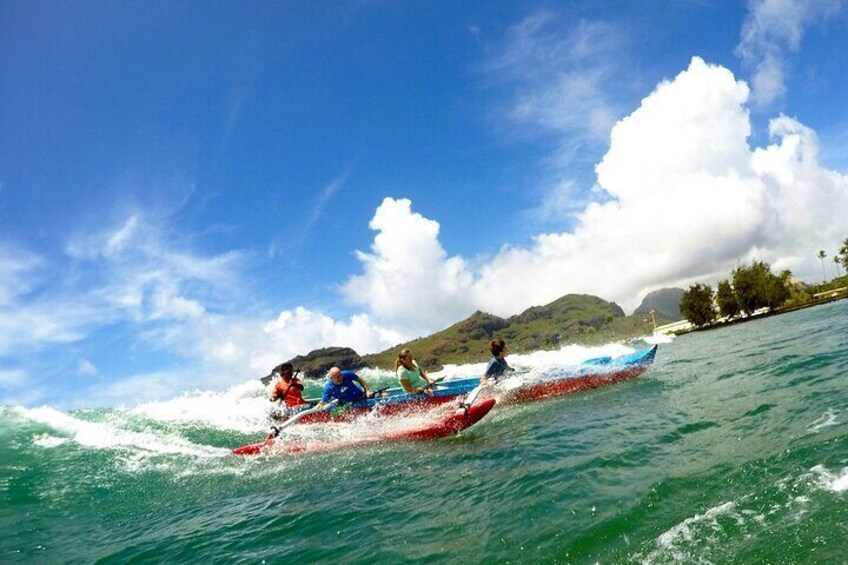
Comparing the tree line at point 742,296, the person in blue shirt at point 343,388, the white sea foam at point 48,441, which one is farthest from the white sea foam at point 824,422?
the tree line at point 742,296

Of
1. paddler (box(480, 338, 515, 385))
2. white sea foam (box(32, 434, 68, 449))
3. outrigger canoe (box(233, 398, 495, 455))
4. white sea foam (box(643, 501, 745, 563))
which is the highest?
white sea foam (box(32, 434, 68, 449))

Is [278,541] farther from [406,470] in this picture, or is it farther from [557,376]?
[557,376]

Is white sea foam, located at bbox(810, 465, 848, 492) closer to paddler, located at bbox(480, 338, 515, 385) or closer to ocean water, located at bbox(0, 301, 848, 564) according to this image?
ocean water, located at bbox(0, 301, 848, 564)

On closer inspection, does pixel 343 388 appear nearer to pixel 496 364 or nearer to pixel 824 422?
pixel 496 364

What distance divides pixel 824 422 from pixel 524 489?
17.1 feet

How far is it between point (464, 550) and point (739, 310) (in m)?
114

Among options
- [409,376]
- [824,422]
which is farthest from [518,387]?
[824,422]

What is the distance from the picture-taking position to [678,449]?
8.95 metres

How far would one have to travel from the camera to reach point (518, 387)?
1923 centimetres

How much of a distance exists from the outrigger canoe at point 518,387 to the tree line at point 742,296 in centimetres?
9656

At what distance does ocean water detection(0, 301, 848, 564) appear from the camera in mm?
5945

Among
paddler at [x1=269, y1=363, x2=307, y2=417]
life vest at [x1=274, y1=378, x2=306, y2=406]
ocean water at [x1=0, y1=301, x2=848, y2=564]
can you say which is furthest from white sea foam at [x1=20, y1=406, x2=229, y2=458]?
life vest at [x1=274, y1=378, x2=306, y2=406]

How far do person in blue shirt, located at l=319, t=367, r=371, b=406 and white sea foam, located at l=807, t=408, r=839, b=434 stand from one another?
43.0 ft

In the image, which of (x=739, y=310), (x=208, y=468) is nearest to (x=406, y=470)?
(x=208, y=468)
